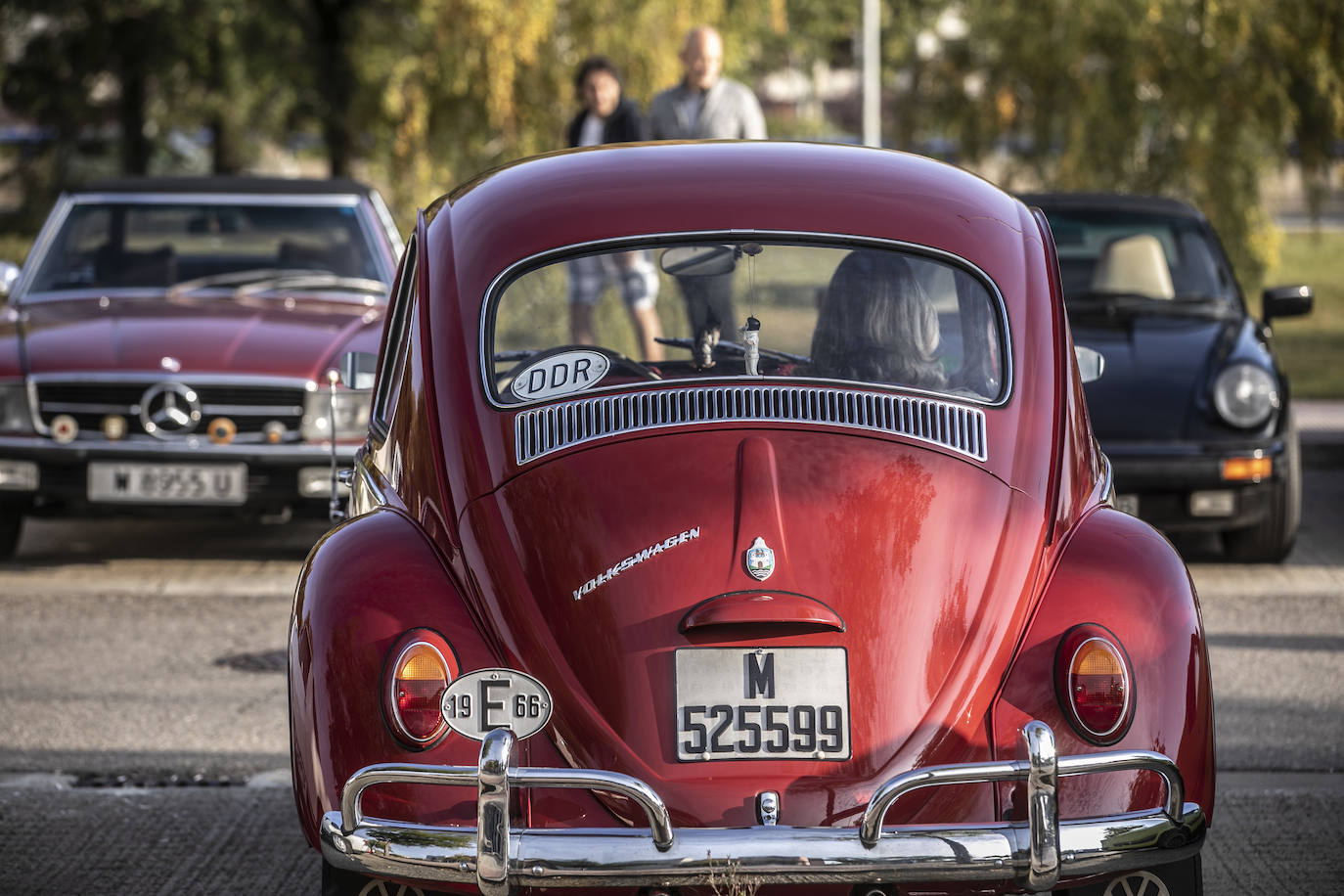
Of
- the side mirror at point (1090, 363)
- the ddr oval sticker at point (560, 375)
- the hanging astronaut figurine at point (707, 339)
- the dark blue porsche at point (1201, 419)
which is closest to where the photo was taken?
A: the ddr oval sticker at point (560, 375)

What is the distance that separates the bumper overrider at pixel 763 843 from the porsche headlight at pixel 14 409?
5.44 meters

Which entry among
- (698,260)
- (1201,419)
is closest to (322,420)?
(1201,419)

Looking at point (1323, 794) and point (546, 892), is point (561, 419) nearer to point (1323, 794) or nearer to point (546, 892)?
point (546, 892)

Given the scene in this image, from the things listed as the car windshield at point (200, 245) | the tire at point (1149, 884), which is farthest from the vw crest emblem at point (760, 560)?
the car windshield at point (200, 245)

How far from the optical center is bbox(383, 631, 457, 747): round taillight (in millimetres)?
3289

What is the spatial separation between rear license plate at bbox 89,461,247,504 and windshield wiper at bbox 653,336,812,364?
400cm

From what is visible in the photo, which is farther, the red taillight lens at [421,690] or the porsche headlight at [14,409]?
the porsche headlight at [14,409]

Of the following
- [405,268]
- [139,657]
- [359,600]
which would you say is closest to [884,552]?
[359,600]

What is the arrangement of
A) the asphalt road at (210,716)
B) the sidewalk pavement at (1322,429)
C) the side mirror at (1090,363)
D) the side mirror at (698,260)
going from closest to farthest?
the side mirror at (698,260) < the asphalt road at (210,716) < the side mirror at (1090,363) < the sidewalk pavement at (1322,429)

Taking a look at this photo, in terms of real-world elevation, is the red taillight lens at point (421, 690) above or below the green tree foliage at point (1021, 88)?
below

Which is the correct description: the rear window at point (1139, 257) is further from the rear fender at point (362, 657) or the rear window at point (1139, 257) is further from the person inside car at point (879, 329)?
the rear fender at point (362, 657)

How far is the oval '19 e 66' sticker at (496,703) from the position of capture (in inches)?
128

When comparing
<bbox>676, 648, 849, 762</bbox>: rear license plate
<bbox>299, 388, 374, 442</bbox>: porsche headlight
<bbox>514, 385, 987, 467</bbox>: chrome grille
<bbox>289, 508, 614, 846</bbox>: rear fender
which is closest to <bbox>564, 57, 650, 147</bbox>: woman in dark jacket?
<bbox>299, 388, 374, 442</bbox>: porsche headlight

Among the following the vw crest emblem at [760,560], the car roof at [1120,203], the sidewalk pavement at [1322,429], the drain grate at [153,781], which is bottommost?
the sidewalk pavement at [1322,429]
